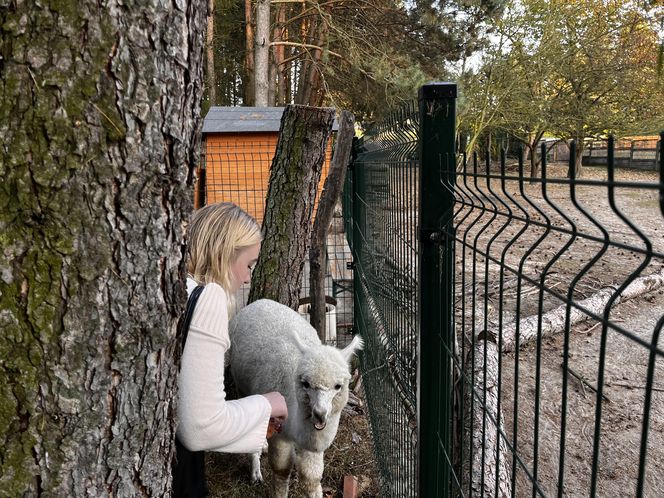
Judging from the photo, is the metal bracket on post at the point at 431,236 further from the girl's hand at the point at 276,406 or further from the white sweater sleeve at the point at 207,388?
the girl's hand at the point at 276,406

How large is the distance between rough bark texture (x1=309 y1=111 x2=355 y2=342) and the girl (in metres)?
2.44

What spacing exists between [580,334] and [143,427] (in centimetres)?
599

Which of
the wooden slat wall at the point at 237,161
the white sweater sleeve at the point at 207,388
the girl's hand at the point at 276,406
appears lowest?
the girl's hand at the point at 276,406

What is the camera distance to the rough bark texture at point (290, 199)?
14.3 feet

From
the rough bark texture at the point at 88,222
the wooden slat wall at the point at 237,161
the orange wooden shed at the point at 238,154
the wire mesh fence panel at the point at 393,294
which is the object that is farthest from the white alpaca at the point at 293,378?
the wooden slat wall at the point at 237,161

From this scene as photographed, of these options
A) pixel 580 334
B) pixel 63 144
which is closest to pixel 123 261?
pixel 63 144

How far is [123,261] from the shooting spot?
1337mm

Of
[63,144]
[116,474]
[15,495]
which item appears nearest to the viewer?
[63,144]

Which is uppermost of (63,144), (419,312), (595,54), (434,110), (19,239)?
(595,54)

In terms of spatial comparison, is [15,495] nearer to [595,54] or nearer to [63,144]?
[63,144]

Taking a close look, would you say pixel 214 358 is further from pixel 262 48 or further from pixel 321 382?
pixel 262 48

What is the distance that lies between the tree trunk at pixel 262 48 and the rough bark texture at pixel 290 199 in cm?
1344

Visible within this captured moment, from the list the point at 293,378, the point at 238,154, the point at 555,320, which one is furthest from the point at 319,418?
the point at 238,154

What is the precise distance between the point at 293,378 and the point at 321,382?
42cm
